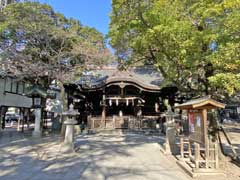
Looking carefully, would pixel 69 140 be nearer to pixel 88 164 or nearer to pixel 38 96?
pixel 88 164

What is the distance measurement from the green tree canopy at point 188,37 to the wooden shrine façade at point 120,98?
27.3ft

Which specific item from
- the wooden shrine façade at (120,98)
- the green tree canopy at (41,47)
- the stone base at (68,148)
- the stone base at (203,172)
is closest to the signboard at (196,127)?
the stone base at (203,172)

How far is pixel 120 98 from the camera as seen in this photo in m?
20.8

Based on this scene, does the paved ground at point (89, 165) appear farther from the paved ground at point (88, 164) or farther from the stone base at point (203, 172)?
the stone base at point (203, 172)

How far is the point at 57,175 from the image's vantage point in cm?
713

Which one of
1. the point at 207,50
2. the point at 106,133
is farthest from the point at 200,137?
the point at 106,133

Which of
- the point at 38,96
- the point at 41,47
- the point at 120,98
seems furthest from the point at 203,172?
the point at 41,47

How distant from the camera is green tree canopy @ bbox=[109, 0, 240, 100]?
25.6 feet

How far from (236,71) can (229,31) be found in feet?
4.79

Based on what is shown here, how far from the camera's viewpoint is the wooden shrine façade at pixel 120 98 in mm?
20328

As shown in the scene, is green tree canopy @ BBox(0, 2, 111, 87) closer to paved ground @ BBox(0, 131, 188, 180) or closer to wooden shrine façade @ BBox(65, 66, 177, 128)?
wooden shrine façade @ BBox(65, 66, 177, 128)

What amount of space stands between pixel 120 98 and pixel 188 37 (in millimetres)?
12577

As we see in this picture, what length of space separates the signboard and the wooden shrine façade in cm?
1037

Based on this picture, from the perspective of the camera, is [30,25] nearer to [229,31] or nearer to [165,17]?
[165,17]
